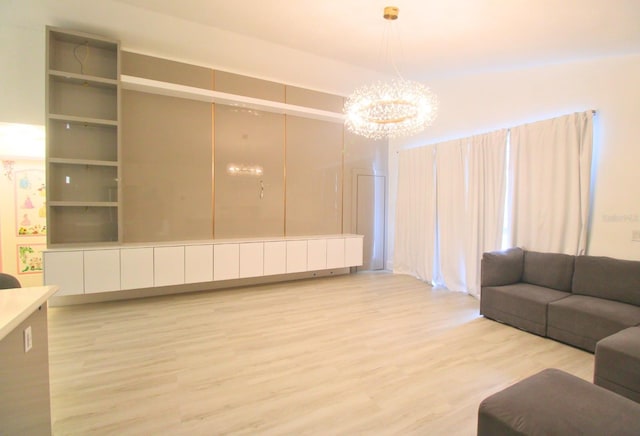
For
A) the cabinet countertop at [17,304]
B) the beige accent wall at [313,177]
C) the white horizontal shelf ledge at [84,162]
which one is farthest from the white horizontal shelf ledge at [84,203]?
the beige accent wall at [313,177]

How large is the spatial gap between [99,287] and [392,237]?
18.0ft

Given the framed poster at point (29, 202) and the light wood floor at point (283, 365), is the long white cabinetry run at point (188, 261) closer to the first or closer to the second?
the light wood floor at point (283, 365)

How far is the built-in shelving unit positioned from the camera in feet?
13.3

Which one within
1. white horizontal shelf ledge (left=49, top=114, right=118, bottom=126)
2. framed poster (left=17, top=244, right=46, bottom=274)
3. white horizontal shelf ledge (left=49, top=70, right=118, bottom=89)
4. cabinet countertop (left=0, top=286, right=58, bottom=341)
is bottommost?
framed poster (left=17, top=244, right=46, bottom=274)

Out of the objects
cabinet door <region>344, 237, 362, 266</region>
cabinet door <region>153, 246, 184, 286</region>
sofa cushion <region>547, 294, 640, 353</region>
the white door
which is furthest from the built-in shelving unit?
sofa cushion <region>547, 294, 640, 353</region>

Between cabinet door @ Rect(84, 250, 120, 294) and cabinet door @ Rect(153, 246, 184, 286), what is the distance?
468 mm

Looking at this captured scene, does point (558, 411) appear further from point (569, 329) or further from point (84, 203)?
point (84, 203)

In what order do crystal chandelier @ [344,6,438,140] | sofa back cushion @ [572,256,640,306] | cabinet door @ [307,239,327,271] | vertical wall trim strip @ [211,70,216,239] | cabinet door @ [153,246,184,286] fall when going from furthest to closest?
cabinet door @ [307,239,327,271], vertical wall trim strip @ [211,70,216,239], cabinet door @ [153,246,184,286], crystal chandelier @ [344,6,438,140], sofa back cushion @ [572,256,640,306]

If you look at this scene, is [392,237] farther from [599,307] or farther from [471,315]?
[599,307]

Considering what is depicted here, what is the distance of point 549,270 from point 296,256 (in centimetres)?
379

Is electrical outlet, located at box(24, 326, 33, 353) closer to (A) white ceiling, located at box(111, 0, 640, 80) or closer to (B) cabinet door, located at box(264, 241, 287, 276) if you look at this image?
(A) white ceiling, located at box(111, 0, 640, 80)

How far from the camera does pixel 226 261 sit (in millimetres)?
4883

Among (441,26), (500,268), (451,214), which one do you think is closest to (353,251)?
(451,214)

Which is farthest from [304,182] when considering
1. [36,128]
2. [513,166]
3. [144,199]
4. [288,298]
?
[36,128]
